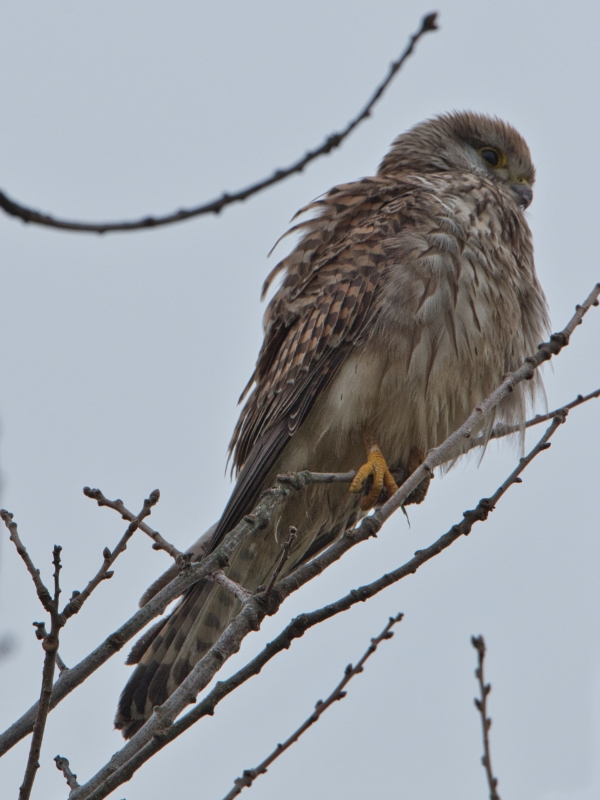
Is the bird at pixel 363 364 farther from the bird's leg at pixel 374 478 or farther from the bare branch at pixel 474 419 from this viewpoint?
the bare branch at pixel 474 419

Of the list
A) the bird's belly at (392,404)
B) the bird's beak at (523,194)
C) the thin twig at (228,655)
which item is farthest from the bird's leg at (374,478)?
the bird's beak at (523,194)

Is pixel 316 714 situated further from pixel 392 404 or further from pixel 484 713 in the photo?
pixel 392 404

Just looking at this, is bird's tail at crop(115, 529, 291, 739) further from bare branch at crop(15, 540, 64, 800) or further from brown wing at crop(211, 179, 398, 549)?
bare branch at crop(15, 540, 64, 800)

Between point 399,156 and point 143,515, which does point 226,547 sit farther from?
point 399,156

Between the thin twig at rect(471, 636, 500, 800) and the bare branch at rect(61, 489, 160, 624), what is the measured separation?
87 cm

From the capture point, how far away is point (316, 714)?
2561 mm

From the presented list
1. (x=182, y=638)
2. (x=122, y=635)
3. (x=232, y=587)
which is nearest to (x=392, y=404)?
(x=182, y=638)

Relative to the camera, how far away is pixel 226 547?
102 inches

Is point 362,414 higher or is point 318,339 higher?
point 318,339

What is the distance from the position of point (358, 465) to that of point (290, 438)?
0.31 metres

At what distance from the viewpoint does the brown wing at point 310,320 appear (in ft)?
13.2

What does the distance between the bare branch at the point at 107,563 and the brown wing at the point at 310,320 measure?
1276 mm

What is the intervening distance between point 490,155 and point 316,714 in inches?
143

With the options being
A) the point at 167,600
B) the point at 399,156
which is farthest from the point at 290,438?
the point at 399,156
